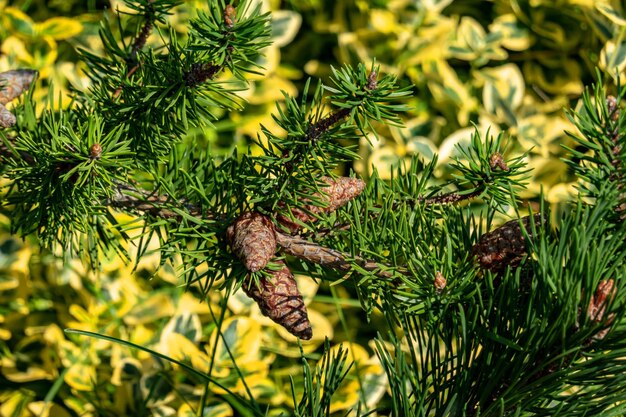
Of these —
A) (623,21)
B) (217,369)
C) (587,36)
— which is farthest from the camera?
(587,36)

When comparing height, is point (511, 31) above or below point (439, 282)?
above

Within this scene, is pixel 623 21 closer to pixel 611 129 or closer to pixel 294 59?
pixel 294 59

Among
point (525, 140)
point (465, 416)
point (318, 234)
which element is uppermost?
point (525, 140)

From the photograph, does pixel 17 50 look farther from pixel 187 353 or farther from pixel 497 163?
pixel 497 163

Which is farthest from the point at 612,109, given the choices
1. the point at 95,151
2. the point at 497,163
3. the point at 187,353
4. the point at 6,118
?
the point at 187,353

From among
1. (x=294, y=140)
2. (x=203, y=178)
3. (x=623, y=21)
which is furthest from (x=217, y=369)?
(x=623, y=21)

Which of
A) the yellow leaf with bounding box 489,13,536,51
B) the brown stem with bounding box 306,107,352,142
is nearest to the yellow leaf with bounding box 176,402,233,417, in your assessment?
the brown stem with bounding box 306,107,352,142

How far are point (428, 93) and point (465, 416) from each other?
1029 mm

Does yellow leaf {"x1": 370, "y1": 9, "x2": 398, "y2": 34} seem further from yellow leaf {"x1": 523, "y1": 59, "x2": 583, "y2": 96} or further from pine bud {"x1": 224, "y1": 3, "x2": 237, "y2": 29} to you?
pine bud {"x1": 224, "y1": 3, "x2": 237, "y2": 29}

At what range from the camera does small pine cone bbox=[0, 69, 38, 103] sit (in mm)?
576

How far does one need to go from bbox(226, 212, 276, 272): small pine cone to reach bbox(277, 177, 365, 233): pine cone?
0.06 ft

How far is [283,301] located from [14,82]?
316 mm

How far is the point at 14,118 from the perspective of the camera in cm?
55

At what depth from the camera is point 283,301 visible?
44 centimetres
